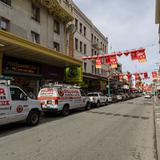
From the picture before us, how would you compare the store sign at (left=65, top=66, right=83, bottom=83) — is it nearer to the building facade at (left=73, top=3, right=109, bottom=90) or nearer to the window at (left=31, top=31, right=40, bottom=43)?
the building facade at (left=73, top=3, right=109, bottom=90)

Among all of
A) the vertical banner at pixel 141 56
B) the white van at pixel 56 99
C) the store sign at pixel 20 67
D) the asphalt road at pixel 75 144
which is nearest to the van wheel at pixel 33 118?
the asphalt road at pixel 75 144

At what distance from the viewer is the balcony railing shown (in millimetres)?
21484

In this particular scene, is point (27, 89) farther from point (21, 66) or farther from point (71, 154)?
point (71, 154)

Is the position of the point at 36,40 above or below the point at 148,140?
above

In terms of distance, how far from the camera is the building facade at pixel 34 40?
1627 centimetres

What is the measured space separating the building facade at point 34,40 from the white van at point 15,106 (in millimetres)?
4490

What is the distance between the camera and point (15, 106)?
10156mm

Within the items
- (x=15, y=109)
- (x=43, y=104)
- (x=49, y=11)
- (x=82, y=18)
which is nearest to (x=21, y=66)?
(x=43, y=104)

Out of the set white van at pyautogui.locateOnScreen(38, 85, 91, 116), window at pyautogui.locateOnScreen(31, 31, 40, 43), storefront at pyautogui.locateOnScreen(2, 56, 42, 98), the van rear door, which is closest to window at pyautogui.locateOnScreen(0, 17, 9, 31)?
storefront at pyautogui.locateOnScreen(2, 56, 42, 98)

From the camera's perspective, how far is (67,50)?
2731 centimetres

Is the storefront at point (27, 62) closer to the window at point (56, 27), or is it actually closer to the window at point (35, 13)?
the window at point (56, 27)

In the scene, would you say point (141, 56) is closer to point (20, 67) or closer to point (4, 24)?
point (20, 67)

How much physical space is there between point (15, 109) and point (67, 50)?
18.0m

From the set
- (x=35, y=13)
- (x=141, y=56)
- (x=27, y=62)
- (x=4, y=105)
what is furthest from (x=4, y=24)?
(x=141, y=56)
